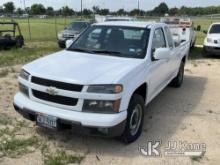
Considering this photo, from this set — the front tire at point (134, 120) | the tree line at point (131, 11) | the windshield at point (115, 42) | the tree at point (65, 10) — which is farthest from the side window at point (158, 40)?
the tree at point (65, 10)

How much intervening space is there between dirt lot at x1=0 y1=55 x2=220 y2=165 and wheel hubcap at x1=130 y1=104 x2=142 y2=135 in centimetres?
20

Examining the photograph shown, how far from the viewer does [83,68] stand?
4547 mm

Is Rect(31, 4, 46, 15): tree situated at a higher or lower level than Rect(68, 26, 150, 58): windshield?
higher

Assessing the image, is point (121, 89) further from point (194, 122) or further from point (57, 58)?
point (194, 122)

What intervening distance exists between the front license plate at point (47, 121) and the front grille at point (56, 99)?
0.22 meters

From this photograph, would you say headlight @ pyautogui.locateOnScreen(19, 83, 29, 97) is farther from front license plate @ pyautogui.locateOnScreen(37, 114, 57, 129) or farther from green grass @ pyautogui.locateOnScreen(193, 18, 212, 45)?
green grass @ pyautogui.locateOnScreen(193, 18, 212, 45)

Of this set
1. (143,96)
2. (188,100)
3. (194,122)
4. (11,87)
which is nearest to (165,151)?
(143,96)

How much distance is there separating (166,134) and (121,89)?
56.7 inches

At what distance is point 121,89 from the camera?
418 centimetres

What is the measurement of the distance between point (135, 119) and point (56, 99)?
48.7 inches

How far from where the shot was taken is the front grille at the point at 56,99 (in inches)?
165

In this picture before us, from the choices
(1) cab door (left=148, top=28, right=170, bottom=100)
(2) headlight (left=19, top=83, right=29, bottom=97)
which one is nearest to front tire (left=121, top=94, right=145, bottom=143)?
(1) cab door (left=148, top=28, right=170, bottom=100)

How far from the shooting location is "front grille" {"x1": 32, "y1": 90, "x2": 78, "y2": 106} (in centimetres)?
418

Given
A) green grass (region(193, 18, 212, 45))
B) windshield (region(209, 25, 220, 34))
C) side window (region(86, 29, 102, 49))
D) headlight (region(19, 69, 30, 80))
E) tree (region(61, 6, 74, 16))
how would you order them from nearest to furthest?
headlight (region(19, 69, 30, 80)) < side window (region(86, 29, 102, 49)) < windshield (region(209, 25, 220, 34)) < green grass (region(193, 18, 212, 45)) < tree (region(61, 6, 74, 16))
